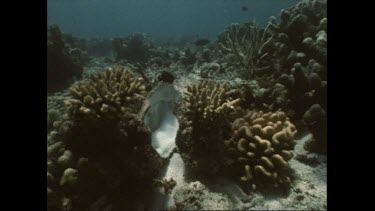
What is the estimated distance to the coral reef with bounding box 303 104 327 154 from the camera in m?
5.00

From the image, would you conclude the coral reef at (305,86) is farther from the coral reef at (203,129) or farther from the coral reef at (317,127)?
the coral reef at (203,129)

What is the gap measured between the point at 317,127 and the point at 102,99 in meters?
3.58

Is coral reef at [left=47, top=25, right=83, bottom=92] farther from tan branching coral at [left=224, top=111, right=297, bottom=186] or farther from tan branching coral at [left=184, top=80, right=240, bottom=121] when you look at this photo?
tan branching coral at [left=224, top=111, right=297, bottom=186]

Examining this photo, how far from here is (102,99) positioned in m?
4.32

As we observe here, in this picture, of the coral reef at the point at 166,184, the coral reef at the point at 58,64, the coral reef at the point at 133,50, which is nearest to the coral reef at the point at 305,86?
the coral reef at the point at 166,184

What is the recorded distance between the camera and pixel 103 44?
1820cm

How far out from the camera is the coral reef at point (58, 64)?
847 cm

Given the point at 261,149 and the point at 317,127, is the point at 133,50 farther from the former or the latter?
the point at 261,149

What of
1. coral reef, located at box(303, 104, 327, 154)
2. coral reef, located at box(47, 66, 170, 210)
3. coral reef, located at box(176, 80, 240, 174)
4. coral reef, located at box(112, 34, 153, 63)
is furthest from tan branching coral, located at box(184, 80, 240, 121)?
coral reef, located at box(112, 34, 153, 63)

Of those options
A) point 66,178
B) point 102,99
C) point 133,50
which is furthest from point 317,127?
point 133,50

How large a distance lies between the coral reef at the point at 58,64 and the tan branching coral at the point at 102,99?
171 inches

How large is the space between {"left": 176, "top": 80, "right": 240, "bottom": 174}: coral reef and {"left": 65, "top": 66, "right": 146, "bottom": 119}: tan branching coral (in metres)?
0.87
